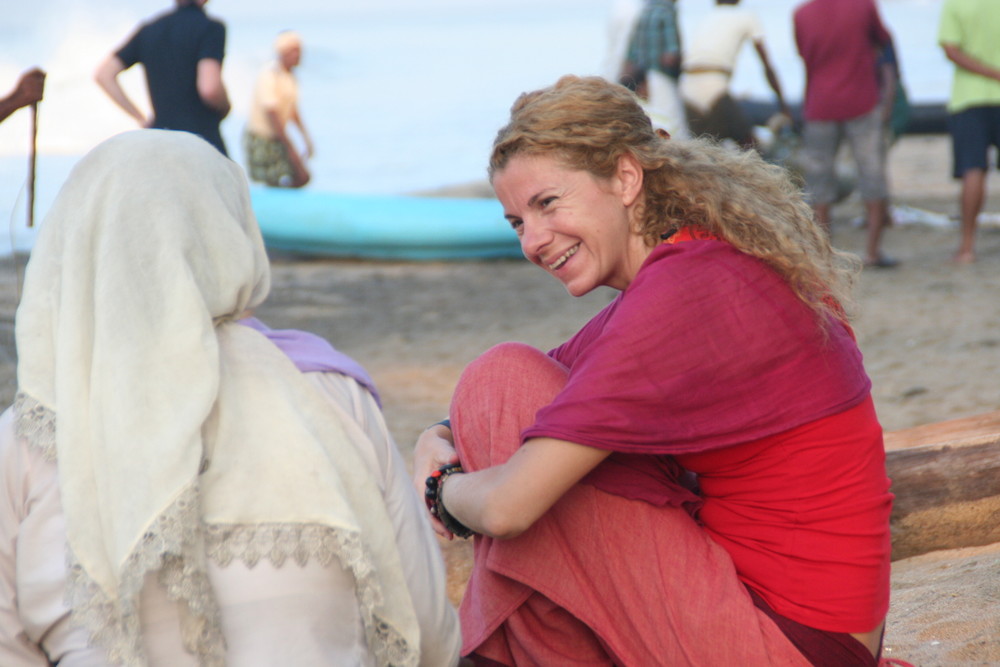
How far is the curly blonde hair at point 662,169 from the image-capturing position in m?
1.92

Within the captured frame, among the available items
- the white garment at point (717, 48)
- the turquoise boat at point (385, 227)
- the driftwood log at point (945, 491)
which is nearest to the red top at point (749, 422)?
the driftwood log at point (945, 491)

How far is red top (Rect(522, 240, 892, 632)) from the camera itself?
174cm

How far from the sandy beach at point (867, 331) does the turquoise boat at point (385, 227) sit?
13 cm

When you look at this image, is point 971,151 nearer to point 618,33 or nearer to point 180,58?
point 618,33

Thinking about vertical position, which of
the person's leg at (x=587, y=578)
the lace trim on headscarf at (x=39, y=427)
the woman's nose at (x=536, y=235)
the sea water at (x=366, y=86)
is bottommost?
the sea water at (x=366, y=86)

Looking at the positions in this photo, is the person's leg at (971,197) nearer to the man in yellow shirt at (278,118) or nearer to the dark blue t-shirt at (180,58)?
the dark blue t-shirt at (180,58)

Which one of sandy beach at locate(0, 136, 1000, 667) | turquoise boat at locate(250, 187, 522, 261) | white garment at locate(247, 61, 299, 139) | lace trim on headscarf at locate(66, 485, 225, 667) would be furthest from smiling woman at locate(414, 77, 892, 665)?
white garment at locate(247, 61, 299, 139)

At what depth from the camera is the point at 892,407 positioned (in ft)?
14.8

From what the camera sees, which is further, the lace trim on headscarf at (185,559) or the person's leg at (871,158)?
the person's leg at (871,158)

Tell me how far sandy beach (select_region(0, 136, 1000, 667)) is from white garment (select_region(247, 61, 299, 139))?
44.5 inches

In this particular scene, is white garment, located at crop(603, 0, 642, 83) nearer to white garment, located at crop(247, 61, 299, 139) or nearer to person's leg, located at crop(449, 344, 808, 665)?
white garment, located at crop(247, 61, 299, 139)

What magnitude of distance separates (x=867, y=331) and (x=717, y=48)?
2.59 metres

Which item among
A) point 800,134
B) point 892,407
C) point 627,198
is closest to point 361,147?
point 800,134

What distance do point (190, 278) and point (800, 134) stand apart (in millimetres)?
8232
